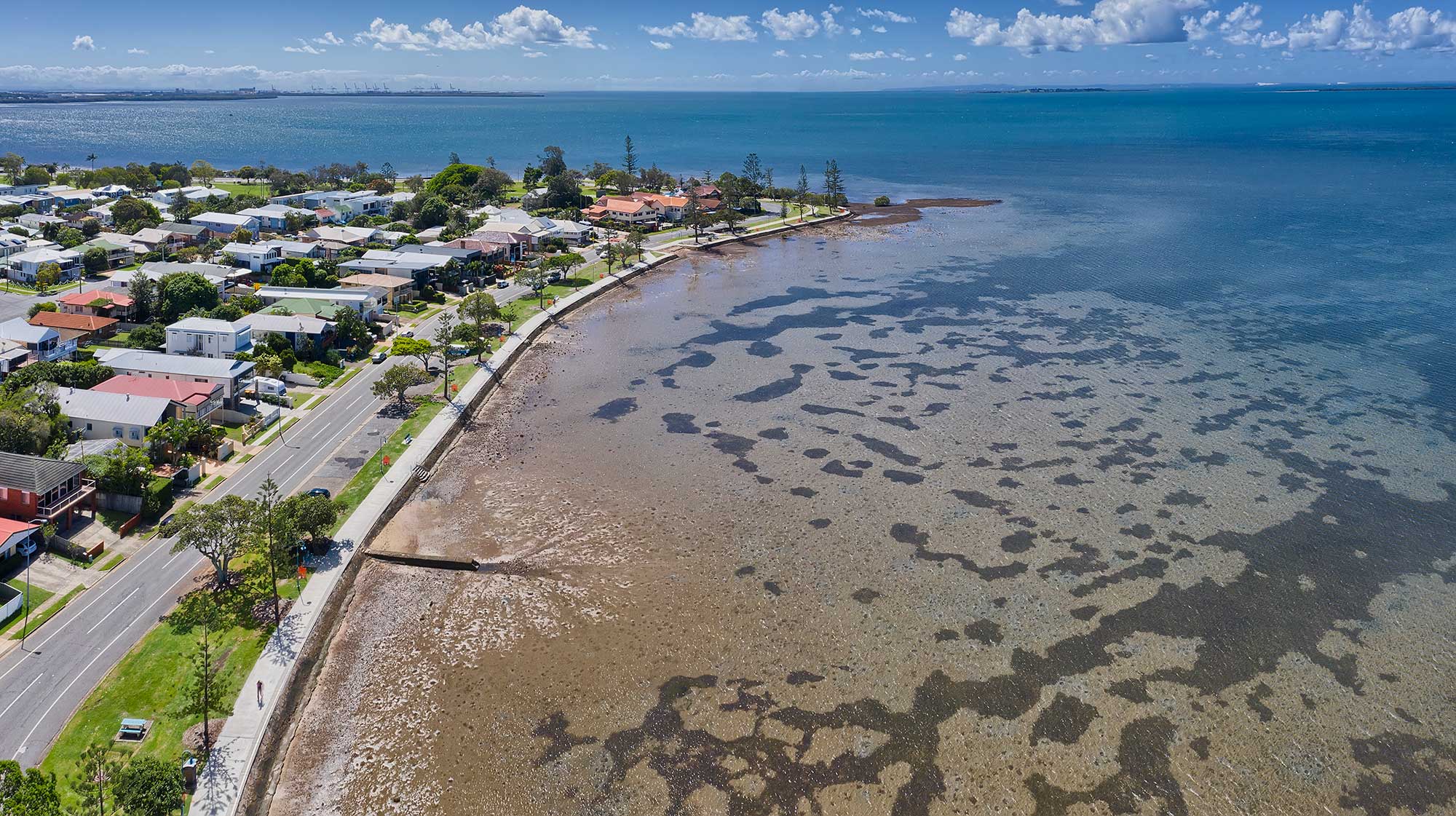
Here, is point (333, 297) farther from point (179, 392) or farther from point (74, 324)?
point (179, 392)

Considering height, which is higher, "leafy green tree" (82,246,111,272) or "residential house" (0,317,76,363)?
"leafy green tree" (82,246,111,272)

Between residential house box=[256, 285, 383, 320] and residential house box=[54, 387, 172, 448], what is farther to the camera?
residential house box=[256, 285, 383, 320]

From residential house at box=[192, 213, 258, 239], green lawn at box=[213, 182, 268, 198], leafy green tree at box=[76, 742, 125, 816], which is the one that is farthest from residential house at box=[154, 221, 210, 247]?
leafy green tree at box=[76, 742, 125, 816]

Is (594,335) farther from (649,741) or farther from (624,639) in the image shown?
(649,741)

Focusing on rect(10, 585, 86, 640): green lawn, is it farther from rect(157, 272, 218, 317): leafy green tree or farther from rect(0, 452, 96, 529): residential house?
rect(157, 272, 218, 317): leafy green tree

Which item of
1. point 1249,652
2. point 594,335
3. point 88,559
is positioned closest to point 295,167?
point 594,335

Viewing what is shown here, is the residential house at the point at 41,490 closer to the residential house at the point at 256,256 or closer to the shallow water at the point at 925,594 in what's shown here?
the shallow water at the point at 925,594
